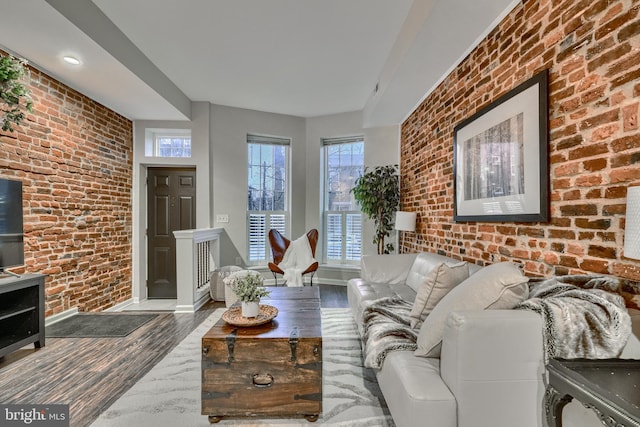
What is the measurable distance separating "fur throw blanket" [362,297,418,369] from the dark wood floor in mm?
1649

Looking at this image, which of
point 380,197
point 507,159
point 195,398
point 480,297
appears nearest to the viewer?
point 480,297

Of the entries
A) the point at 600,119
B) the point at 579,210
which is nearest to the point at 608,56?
the point at 600,119

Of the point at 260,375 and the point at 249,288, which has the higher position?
the point at 249,288

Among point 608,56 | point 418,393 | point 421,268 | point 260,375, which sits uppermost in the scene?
point 608,56

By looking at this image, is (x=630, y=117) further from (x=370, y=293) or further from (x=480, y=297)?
(x=370, y=293)

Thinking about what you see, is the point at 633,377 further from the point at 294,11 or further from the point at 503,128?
the point at 294,11

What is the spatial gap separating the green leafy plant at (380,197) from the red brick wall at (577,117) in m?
2.05

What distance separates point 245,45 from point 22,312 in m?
3.11

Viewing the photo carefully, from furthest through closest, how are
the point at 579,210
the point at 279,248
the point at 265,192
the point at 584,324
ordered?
the point at 265,192 → the point at 279,248 → the point at 579,210 → the point at 584,324

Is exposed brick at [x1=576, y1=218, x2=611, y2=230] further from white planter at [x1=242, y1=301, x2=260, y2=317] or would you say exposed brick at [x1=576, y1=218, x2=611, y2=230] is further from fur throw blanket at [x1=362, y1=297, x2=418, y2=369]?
white planter at [x1=242, y1=301, x2=260, y2=317]

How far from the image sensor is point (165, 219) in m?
4.96

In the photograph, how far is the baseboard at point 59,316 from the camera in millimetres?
3352

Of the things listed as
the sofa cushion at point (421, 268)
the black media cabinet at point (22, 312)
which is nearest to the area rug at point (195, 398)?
the sofa cushion at point (421, 268)

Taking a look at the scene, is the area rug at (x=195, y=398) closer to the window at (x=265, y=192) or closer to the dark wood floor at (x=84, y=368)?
the dark wood floor at (x=84, y=368)
